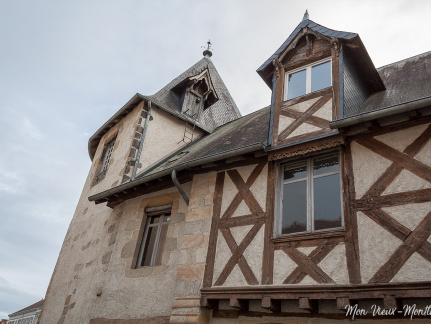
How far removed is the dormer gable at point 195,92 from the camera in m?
10.6

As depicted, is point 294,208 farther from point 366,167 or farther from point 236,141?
point 236,141

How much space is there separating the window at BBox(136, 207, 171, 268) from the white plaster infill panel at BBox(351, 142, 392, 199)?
3600 mm

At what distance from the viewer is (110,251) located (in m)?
7.27

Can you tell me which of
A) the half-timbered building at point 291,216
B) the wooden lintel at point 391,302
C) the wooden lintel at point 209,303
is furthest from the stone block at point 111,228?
the wooden lintel at point 391,302

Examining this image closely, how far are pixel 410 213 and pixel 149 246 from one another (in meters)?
4.55

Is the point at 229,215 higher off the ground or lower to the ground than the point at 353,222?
higher

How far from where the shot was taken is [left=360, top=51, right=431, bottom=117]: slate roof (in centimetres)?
579

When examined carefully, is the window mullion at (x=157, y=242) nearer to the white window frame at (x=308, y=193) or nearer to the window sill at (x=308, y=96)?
the white window frame at (x=308, y=193)

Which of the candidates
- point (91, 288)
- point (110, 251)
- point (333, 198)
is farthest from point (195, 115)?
point (333, 198)

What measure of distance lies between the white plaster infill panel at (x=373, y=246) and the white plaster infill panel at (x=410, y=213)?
0.20 meters

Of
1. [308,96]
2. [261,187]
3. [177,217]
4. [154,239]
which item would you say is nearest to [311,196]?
[261,187]

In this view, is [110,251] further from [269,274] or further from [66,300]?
[269,274]

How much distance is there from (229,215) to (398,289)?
8.33 feet

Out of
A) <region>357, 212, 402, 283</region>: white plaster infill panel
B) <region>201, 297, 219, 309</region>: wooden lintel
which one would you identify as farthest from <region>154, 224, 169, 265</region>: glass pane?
<region>357, 212, 402, 283</region>: white plaster infill panel
